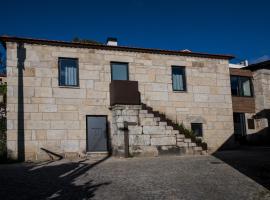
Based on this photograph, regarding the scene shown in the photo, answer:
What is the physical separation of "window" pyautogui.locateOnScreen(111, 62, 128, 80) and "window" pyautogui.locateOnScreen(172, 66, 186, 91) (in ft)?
8.71

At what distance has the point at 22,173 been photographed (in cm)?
1020

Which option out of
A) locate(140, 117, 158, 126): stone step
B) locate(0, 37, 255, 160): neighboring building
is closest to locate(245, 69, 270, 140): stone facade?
locate(0, 37, 255, 160): neighboring building

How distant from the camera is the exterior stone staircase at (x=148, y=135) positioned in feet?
48.0

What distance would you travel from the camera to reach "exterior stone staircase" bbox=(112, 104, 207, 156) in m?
14.6

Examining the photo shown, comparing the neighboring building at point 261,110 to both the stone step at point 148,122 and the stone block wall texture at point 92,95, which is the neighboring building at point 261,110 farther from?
the stone step at point 148,122

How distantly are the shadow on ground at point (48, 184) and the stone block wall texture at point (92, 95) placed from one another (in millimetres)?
3916

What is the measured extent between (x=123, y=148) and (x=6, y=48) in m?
6.75

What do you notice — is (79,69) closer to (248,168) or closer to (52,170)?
(52,170)

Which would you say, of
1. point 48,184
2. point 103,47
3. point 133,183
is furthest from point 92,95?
point 133,183

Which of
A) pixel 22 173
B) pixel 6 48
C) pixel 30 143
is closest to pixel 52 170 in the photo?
pixel 22 173

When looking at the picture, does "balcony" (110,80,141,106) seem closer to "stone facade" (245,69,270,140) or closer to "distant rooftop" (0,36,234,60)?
"distant rooftop" (0,36,234,60)

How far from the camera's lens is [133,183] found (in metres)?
8.58

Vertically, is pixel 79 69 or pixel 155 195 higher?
pixel 79 69

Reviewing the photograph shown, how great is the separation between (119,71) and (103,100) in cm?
174
